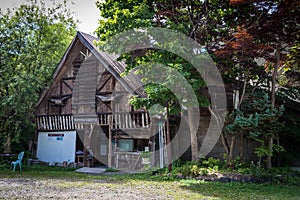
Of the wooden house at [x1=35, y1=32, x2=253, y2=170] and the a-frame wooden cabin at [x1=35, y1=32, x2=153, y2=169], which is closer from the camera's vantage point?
the wooden house at [x1=35, y1=32, x2=253, y2=170]

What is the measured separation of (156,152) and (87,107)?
13.3 feet

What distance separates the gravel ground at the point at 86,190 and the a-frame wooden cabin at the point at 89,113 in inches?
140

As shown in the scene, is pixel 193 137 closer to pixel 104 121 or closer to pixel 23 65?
pixel 104 121

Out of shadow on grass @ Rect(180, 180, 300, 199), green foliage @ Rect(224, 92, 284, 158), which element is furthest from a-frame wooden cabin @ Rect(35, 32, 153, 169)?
shadow on grass @ Rect(180, 180, 300, 199)

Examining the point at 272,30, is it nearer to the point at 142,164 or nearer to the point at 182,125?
the point at 182,125

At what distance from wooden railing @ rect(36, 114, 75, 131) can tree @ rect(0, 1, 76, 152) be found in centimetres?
58

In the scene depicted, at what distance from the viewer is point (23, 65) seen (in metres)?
14.4

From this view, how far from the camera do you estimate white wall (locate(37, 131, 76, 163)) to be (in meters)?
13.8

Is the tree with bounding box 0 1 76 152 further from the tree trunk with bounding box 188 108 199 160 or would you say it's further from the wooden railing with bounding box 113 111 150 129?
the tree trunk with bounding box 188 108 199 160

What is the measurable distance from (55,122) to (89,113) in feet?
6.93

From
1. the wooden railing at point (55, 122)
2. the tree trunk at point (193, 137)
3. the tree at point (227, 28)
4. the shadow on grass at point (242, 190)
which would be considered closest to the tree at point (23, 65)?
the wooden railing at point (55, 122)

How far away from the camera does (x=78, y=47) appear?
47.6 ft

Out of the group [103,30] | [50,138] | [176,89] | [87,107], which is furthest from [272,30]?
[50,138]

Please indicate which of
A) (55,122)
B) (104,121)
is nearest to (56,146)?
(55,122)
